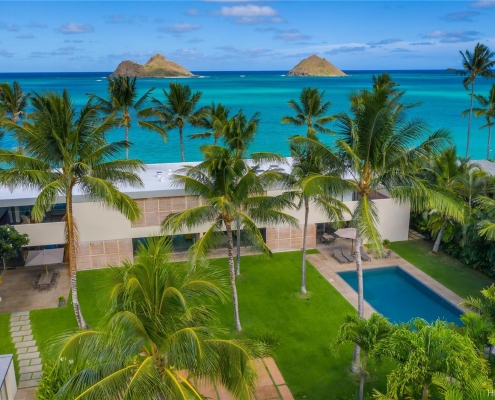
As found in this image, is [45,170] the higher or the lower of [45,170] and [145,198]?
the higher

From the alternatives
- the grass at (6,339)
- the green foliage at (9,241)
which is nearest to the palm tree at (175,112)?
the green foliage at (9,241)

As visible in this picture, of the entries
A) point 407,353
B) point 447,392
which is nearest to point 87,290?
point 407,353

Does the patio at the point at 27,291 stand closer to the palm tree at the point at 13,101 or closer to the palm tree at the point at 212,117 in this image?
the palm tree at the point at 212,117

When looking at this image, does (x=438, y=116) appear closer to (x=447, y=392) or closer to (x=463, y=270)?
(x=463, y=270)

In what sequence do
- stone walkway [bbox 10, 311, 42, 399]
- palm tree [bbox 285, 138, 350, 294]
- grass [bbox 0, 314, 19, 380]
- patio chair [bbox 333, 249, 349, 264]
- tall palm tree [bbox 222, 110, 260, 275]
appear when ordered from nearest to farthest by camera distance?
palm tree [bbox 285, 138, 350, 294] → stone walkway [bbox 10, 311, 42, 399] → grass [bbox 0, 314, 19, 380] → tall palm tree [bbox 222, 110, 260, 275] → patio chair [bbox 333, 249, 349, 264]

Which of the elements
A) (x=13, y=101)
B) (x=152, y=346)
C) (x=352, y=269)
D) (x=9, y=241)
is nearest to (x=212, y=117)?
(x=352, y=269)

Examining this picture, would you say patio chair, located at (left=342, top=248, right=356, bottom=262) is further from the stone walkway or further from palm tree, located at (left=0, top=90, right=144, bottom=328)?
the stone walkway

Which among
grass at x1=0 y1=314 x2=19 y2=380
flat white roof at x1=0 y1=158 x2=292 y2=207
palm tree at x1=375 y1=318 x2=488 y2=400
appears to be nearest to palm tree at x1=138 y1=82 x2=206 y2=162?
flat white roof at x1=0 y1=158 x2=292 y2=207
